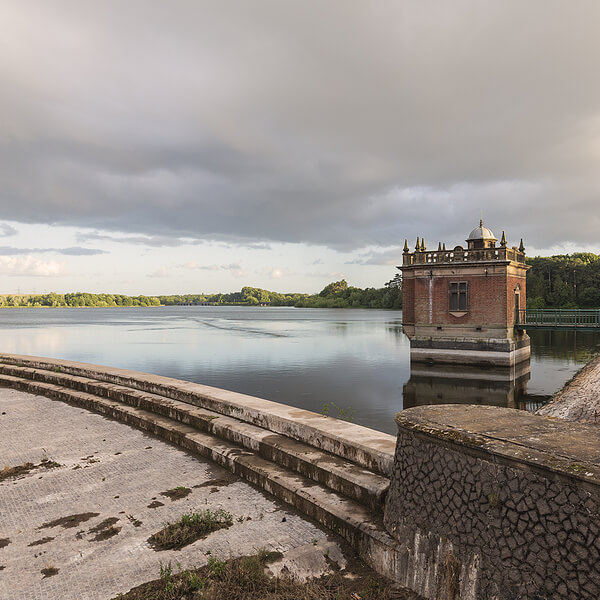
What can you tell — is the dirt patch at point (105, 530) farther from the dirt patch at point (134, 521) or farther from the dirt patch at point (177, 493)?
the dirt patch at point (177, 493)

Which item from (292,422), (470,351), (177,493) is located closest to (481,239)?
(470,351)

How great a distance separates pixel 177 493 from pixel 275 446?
1.40 metres

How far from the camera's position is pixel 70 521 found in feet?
15.3

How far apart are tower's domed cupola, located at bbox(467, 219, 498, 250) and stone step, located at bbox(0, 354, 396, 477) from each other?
27754 millimetres

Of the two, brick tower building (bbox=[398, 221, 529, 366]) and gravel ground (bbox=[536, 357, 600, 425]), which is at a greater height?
brick tower building (bbox=[398, 221, 529, 366])

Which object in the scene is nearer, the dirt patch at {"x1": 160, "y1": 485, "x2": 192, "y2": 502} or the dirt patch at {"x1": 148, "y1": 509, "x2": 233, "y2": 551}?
the dirt patch at {"x1": 148, "y1": 509, "x2": 233, "y2": 551}

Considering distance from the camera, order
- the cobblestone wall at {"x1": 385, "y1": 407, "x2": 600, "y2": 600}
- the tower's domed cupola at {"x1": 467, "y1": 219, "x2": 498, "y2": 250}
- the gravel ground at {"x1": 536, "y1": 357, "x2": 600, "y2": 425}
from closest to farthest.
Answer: the cobblestone wall at {"x1": 385, "y1": 407, "x2": 600, "y2": 600} < the gravel ground at {"x1": 536, "y1": 357, "x2": 600, "y2": 425} < the tower's domed cupola at {"x1": 467, "y1": 219, "x2": 498, "y2": 250}

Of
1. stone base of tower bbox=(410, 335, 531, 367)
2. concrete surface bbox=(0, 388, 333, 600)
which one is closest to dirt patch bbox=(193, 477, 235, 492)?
concrete surface bbox=(0, 388, 333, 600)

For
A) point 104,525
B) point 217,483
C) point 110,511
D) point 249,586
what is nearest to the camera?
point 249,586

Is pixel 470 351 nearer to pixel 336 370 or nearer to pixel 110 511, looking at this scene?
pixel 336 370

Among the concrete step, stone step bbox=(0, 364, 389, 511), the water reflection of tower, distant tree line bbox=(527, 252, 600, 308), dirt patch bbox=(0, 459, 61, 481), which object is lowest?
the water reflection of tower

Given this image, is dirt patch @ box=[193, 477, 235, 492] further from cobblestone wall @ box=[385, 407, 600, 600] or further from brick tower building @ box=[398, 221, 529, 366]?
brick tower building @ box=[398, 221, 529, 366]

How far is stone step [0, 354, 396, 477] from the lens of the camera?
5270 millimetres

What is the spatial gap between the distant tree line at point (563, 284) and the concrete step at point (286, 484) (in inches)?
3181
